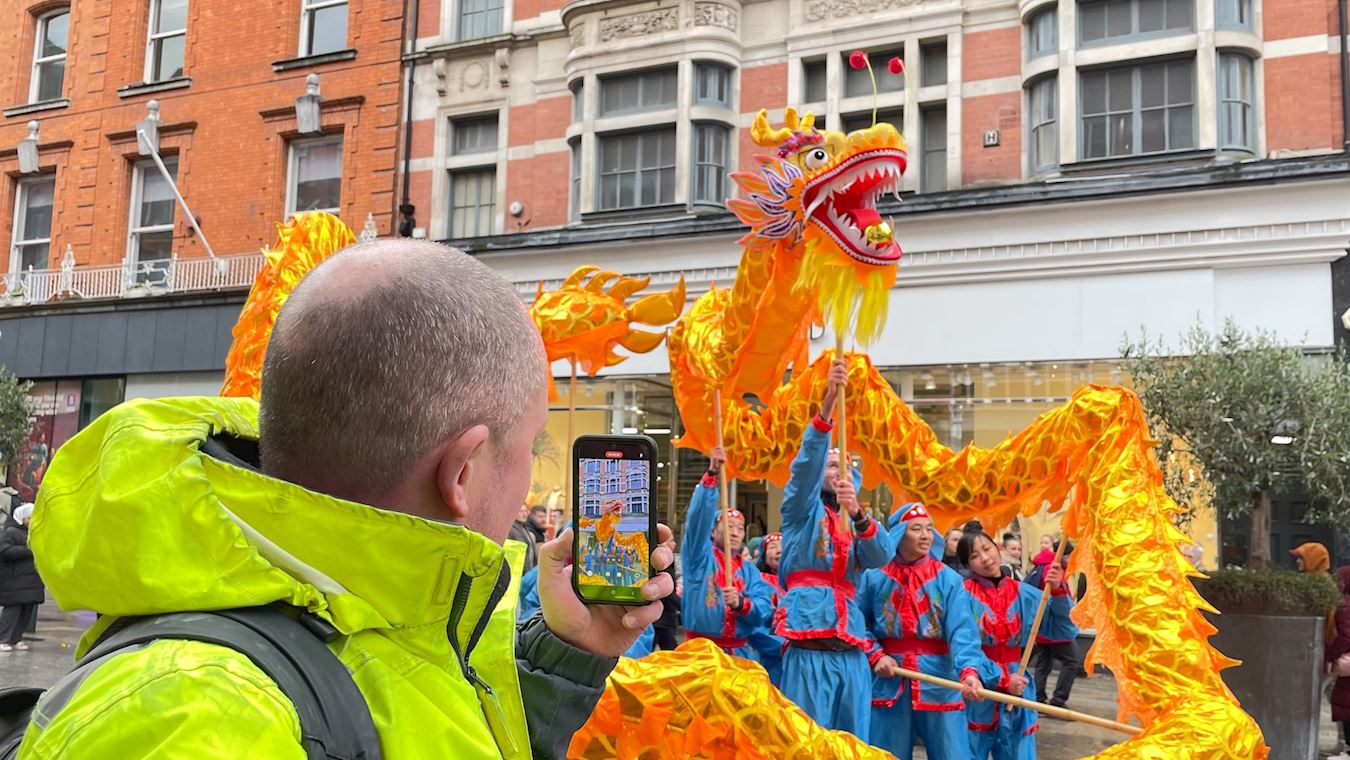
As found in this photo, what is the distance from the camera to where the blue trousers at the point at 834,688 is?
5906 mm

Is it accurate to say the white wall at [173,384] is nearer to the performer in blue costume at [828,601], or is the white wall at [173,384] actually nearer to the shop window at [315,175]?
the shop window at [315,175]

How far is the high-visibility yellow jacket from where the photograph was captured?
3.15 ft

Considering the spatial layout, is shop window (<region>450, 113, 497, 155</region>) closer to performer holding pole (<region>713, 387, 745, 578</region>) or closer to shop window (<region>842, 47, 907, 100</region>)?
shop window (<region>842, 47, 907, 100</region>)

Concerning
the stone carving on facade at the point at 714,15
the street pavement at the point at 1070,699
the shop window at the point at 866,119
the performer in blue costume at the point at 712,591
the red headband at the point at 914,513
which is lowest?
the street pavement at the point at 1070,699

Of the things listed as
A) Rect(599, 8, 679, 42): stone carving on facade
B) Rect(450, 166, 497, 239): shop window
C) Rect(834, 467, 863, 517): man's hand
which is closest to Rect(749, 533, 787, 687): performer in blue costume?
Rect(834, 467, 863, 517): man's hand

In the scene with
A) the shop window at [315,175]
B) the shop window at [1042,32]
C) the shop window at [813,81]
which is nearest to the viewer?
the shop window at [1042,32]

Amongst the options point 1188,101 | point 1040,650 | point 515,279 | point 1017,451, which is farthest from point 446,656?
point 515,279

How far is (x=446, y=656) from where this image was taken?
122 centimetres

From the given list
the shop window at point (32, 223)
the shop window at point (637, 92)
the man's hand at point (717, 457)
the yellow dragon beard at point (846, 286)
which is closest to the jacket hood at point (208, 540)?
the yellow dragon beard at point (846, 286)

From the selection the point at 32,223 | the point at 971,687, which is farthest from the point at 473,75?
the point at 971,687

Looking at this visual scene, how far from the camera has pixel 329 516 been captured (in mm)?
1152

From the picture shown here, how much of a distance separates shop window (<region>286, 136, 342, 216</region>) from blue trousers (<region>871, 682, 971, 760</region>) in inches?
504

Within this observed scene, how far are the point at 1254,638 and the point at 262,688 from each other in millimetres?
7760

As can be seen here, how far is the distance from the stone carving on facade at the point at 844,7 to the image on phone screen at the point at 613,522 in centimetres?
1233
